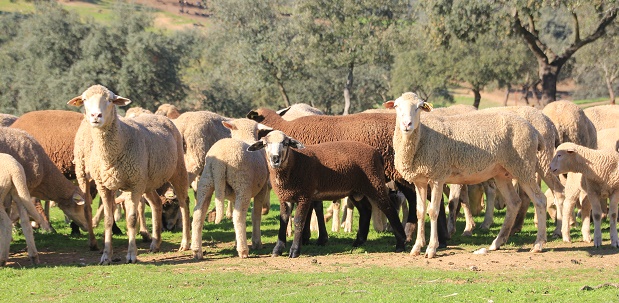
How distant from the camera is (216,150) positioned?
11.8 m

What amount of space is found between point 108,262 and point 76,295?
2236 millimetres

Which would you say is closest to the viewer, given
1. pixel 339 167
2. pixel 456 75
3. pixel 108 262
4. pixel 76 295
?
pixel 76 295

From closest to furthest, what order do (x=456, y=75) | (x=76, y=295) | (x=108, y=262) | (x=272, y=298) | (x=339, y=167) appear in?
(x=272, y=298), (x=76, y=295), (x=108, y=262), (x=339, y=167), (x=456, y=75)

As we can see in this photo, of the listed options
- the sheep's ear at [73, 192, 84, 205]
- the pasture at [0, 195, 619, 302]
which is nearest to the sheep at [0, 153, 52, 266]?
the pasture at [0, 195, 619, 302]

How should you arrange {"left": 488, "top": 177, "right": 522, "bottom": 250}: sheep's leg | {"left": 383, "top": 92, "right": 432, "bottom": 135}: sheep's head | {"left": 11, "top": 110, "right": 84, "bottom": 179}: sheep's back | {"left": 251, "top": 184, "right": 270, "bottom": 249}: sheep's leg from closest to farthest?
{"left": 383, "top": 92, "right": 432, "bottom": 135}: sheep's head < {"left": 488, "top": 177, "right": 522, "bottom": 250}: sheep's leg < {"left": 251, "top": 184, "right": 270, "bottom": 249}: sheep's leg < {"left": 11, "top": 110, "right": 84, "bottom": 179}: sheep's back

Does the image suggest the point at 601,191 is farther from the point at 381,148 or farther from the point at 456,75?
the point at 456,75

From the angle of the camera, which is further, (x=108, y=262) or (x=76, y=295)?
(x=108, y=262)

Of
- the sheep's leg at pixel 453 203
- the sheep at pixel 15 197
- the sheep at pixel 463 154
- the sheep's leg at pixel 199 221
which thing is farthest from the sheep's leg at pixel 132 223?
the sheep's leg at pixel 453 203

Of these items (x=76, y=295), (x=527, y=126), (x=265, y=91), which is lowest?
(x=76, y=295)

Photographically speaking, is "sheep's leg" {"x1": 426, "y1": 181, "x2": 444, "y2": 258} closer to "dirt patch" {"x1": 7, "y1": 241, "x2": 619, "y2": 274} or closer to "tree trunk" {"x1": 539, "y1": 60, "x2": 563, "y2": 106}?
"dirt patch" {"x1": 7, "y1": 241, "x2": 619, "y2": 274}

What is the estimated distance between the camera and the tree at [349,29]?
4266 centimetres

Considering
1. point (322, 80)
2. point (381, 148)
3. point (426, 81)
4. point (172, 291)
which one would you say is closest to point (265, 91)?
point (322, 80)

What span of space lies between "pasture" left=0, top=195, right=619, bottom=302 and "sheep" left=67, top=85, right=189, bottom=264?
2.19ft

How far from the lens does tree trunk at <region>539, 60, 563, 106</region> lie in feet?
104
